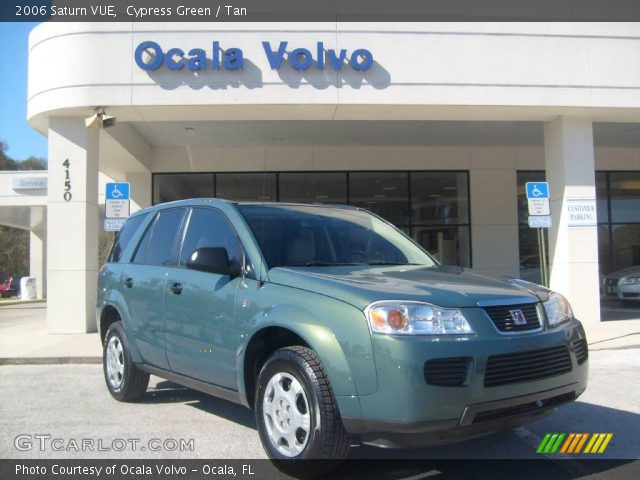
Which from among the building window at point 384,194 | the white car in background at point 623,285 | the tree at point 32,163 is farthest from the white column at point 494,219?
the tree at point 32,163

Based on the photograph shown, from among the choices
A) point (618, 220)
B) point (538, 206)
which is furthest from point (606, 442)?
point (618, 220)

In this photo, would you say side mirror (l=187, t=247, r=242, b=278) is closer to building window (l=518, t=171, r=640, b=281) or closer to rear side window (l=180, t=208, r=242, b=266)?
rear side window (l=180, t=208, r=242, b=266)

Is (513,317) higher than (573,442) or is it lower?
higher

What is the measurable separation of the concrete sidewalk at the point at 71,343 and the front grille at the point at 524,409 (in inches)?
242

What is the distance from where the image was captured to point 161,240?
5750mm

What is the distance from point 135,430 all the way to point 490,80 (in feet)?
32.1

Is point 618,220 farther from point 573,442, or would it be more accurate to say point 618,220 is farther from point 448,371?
point 448,371

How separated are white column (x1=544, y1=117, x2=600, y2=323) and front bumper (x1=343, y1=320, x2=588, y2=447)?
32.2ft

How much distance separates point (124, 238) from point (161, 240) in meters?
1.09

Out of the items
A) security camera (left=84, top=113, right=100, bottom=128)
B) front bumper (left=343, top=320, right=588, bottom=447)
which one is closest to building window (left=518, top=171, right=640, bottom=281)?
security camera (left=84, top=113, right=100, bottom=128)

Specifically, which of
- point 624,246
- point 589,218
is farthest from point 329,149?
point 624,246

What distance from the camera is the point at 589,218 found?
12.6m

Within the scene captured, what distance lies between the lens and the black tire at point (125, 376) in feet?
19.5

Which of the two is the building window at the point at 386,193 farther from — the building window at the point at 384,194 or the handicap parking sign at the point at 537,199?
the handicap parking sign at the point at 537,199
